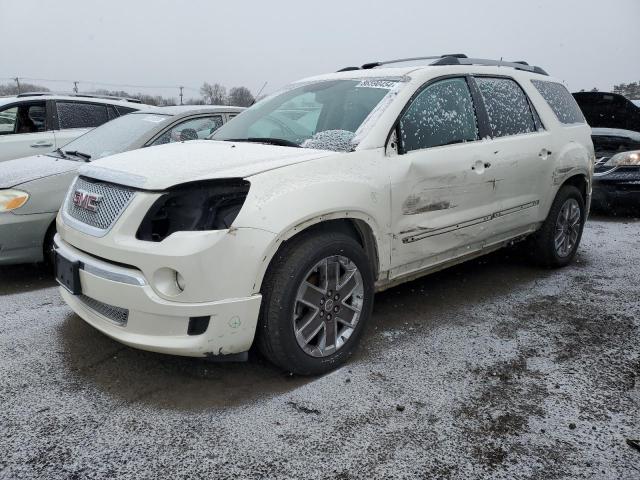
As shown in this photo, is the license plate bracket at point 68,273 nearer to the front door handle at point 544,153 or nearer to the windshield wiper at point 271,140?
the windshield wiper at point 271,140

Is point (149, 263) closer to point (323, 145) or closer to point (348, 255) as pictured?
point (348, 255)

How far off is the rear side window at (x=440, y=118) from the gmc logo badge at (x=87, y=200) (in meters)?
1.75

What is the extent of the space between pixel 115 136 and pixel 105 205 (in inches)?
99.0

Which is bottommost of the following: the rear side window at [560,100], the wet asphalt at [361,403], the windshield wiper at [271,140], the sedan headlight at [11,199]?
the wet asphalt at [361,403]

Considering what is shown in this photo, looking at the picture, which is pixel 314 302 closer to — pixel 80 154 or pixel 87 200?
pixel 87 200

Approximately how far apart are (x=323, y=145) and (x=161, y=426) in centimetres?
170

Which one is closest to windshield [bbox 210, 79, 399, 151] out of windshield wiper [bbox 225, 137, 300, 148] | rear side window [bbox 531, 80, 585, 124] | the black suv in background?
windshield wiper [bbox 225, 137, 300, 148]

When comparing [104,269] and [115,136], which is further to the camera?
[115,136]

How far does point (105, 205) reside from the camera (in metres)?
2.73

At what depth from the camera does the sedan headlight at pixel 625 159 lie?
22.6 feet

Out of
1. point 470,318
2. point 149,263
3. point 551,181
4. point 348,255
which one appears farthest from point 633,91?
point 149,263

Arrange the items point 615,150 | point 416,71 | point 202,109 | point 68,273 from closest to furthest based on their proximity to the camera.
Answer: point 68,273, point 416,71, point 202,109, point 615,150

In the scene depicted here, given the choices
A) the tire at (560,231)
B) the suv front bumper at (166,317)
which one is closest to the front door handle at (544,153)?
the tire at (560,231)

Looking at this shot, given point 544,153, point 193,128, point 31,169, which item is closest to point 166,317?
point 31,169
